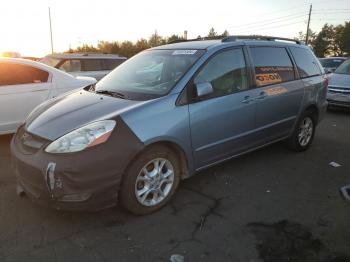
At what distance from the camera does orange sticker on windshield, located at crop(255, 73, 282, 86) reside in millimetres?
4837

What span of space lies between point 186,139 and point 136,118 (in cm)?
67

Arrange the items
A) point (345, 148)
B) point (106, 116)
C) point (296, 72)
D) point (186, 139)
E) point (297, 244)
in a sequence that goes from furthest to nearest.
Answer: point (345, 148)
point (296, 72)
point (186, 139)
point (106, 116)
point (297, 244)

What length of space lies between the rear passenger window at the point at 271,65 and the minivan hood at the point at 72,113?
1951 mm

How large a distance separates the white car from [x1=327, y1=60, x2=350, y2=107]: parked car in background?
23.8 feet

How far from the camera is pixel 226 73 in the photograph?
4445mm

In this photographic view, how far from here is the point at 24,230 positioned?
3.42m

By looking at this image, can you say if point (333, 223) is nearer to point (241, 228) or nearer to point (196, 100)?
point (241, 228)

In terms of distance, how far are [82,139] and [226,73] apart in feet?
6.70

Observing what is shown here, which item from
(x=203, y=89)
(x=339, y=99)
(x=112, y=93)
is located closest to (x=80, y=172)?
(x=112, y=93)

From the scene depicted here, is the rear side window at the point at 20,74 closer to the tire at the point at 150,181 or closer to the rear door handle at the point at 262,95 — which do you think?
the tire at the point at 150,181

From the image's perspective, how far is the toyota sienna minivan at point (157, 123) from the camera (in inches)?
129

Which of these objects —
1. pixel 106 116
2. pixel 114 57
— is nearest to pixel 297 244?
pixel 106 116

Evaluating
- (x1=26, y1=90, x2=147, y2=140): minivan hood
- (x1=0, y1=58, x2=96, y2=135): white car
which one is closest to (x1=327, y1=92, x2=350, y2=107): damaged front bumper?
(x1=0, y1=58, x2=96, y2=135): white car

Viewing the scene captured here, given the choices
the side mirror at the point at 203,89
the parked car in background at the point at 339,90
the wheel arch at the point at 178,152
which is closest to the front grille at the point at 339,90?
the parked car in background at the point at 339,90
